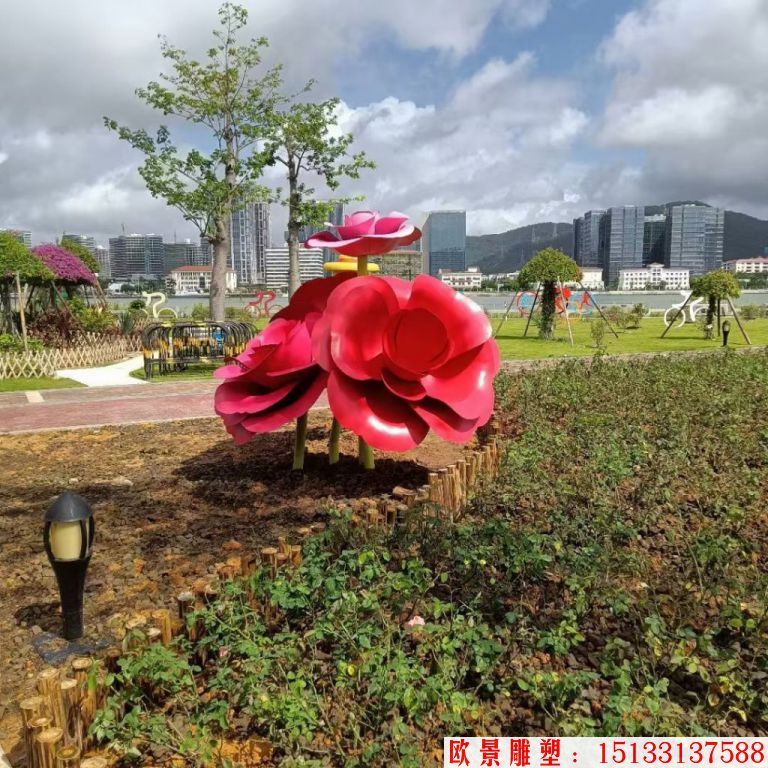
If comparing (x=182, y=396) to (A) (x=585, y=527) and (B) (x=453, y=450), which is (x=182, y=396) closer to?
(B) (x=453, y=450)

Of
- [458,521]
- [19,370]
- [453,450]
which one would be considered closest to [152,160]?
[19,370]

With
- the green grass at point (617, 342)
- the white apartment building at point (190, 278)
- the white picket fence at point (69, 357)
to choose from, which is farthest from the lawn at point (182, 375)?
the white apartment building at point (190, 278)

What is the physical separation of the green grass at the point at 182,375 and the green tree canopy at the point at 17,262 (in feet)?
11.9

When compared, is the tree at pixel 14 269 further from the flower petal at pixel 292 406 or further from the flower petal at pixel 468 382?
the flower petal at pixel 468 382

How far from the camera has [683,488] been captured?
493 cm

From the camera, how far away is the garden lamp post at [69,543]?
3.04m

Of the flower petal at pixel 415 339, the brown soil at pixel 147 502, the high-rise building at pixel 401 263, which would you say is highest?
the high-rise building at pixel 401 263

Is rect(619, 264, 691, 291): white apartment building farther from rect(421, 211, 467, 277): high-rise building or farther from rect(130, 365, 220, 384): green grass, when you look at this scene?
rect(130, 365, 220, 384): green grass

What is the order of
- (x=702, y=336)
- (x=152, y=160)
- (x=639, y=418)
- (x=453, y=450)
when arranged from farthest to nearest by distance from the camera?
1. (x=702, y=336)
2. (x=152, y=160)
3. (x=639, y=418)
4. (x=453, y=450)

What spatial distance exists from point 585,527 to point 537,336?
2136 centimetres

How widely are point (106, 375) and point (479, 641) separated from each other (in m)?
13.5

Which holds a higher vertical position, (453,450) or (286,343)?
(286,343)

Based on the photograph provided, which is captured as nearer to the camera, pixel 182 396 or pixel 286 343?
pixel 286 343

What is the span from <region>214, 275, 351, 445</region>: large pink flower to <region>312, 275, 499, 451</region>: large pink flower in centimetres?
46
